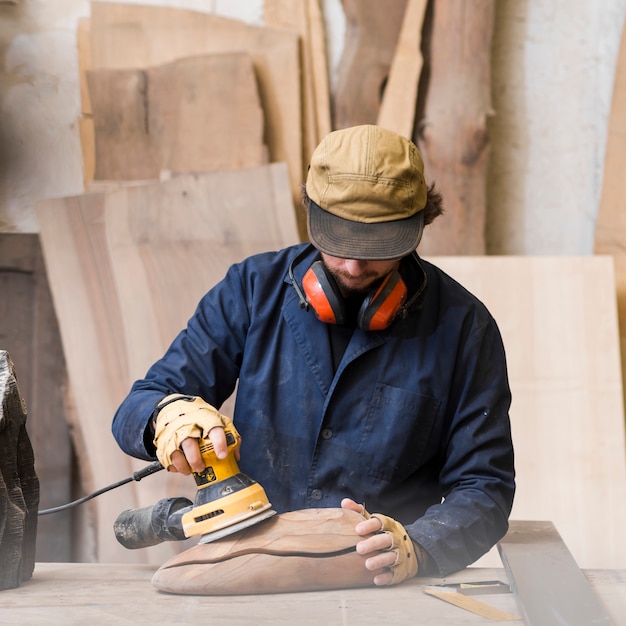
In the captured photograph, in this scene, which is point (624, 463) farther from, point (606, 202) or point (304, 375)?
point (304, 375)

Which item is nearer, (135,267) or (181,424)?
(181,424)

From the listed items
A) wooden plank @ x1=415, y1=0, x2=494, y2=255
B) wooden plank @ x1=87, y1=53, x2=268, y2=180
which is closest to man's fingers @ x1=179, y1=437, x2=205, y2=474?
wooden plank @ x1=87, y1=53, x2=268, y2=180

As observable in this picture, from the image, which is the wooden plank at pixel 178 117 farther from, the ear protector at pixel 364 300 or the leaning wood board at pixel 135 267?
the ear protector at pixel 364 300

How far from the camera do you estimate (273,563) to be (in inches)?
66.8

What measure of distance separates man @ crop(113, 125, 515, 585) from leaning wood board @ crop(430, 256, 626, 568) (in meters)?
1.25

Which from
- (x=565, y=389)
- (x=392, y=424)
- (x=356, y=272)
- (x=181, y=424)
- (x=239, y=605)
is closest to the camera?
Answer: (x=239, y=605)

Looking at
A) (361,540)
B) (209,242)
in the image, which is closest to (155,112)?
(209,242)

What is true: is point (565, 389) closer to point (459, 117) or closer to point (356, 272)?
point (459, 117)

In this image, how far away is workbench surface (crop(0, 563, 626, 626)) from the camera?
1.56 metres

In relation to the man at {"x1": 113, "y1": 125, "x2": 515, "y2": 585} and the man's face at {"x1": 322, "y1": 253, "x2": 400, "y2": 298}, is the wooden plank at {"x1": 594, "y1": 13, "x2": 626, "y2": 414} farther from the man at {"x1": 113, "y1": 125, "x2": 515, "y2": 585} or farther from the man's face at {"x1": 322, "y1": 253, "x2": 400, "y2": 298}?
the man's face at {"x1": 322, "y1": 253, "x2": 400, "y2": 298}

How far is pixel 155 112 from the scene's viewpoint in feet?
11.9

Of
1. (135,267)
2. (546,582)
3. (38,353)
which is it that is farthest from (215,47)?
(546,582)

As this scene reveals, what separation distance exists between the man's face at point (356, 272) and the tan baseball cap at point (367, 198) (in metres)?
0.09

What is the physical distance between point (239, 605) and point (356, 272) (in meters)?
0.81
